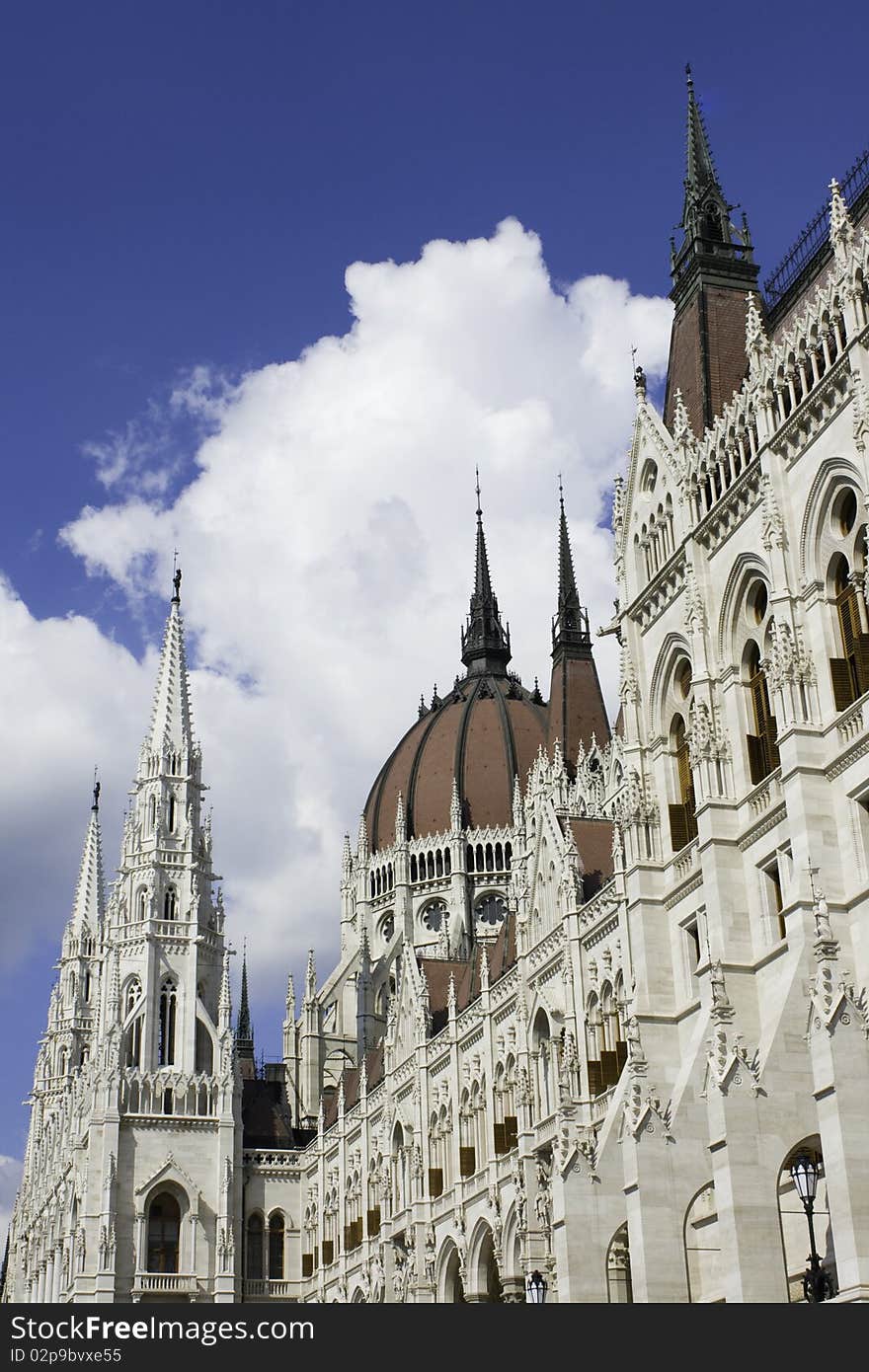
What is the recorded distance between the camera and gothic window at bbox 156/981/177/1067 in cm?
8506

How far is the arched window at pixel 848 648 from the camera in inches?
1345

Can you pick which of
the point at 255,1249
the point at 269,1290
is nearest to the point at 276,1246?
the point at 255,1249

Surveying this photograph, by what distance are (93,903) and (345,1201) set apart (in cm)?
4203

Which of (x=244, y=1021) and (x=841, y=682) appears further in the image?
(x=244, y=1021)

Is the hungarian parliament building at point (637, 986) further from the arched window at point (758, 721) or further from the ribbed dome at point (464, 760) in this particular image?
the ribbed dome at point (464, 760)

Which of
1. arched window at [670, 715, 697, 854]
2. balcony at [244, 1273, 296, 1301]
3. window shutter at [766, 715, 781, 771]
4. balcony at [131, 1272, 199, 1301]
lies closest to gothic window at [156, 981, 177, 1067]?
balcony at [131, 1272, 199, 1301]

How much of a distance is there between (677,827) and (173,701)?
187 ft

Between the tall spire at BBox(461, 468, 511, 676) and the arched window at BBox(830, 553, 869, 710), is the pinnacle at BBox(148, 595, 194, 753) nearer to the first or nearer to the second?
the tall spire at BBox(461, 468, 511, 676)

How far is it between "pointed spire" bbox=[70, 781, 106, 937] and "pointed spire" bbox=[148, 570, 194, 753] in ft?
79.0

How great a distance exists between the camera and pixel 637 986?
4028 cm

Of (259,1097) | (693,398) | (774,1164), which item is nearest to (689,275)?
(693,398)

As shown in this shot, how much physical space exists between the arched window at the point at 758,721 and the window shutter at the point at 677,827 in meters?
3.58

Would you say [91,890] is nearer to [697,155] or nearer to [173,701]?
[173,701]

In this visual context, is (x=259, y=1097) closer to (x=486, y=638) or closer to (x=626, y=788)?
(x=486, y=638)
